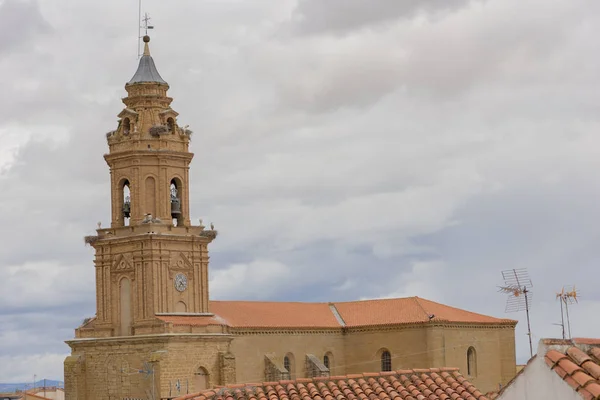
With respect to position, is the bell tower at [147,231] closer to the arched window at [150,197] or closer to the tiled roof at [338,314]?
the arched window at [150,197]

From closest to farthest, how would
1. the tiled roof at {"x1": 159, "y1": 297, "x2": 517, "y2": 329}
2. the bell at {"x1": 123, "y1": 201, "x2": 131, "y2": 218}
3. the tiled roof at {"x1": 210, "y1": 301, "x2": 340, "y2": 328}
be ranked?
the bell at {"x1": 123, "y1": 201, "x2": 131, "y2": 218} < the tiled roof at {"x1": 210, "y1": 301, "x2": 340, "y2": 328} < the tiled roof at {"x1": 159, "y1": 297, "x2": 517, "y2": 329}

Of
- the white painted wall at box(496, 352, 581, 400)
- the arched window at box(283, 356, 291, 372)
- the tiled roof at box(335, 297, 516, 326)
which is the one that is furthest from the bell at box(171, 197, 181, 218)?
the white painted wall at box(496, 352, 581, 400)

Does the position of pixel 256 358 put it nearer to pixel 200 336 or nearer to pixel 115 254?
pixel 200 336

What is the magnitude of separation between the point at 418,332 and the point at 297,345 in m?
7.38

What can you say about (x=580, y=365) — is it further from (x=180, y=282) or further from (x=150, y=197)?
(x=150, y=197)

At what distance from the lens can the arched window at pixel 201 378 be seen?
72500 mm

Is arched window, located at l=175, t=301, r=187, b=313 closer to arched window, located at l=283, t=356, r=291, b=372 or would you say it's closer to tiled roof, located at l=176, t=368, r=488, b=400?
arched window, located at l=283, t=356, r=291, b=372

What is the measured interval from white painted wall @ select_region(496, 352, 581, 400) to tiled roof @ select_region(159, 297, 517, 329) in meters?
56.5

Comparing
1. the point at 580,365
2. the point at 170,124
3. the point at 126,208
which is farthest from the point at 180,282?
the point at 580,365

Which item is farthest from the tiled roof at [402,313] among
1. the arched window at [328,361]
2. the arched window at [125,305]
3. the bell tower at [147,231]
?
the arched window at [125,305]

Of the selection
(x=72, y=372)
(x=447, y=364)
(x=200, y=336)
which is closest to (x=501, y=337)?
(x=447, y=364)

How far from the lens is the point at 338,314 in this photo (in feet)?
282

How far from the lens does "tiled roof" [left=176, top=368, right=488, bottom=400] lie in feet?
81.1

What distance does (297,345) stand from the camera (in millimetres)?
80188
